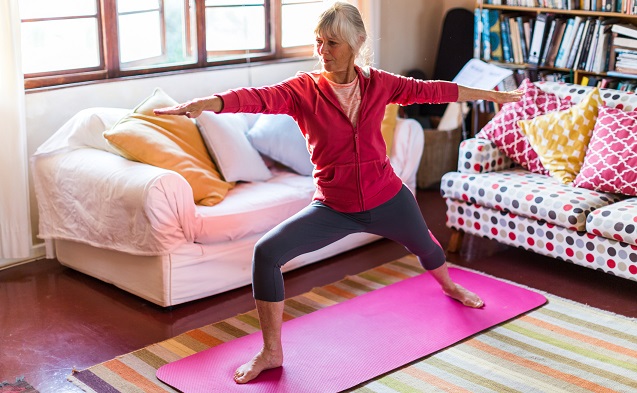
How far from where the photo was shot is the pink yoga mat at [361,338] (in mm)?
3107

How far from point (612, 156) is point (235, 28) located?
90.0 inches

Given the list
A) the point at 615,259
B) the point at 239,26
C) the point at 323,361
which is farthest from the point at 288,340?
the point at 239,26

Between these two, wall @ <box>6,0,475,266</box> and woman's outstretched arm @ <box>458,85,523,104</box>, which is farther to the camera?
wall @ <box>6,0,475,266</box>

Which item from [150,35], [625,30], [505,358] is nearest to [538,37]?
[625,30]

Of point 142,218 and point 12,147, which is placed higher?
point 12,147

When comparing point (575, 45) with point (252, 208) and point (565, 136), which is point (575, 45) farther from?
point (252, 208)

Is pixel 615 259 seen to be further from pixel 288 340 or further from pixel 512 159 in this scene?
pixel 288 340

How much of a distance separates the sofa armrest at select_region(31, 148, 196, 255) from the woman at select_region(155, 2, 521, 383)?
0.69 meters

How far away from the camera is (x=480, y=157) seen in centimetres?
441

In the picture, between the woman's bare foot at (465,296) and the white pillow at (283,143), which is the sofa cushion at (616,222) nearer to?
the woman's bare foot at (465,296)

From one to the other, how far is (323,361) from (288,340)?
0.76 feet

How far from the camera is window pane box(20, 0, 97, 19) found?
4172 mm

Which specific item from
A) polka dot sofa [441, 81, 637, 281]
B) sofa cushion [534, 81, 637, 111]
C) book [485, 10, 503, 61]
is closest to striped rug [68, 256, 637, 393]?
polka dot sofa [441, 81, 637, 281]

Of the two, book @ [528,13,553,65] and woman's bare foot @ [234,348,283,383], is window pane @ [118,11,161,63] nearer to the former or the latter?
woman's bare foot @ [234,348,283,383]
